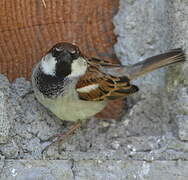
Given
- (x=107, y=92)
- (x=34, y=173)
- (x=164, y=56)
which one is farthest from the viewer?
(x=107, y=92)

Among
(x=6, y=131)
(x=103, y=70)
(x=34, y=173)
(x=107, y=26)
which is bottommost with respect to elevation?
(x=34, y=173)

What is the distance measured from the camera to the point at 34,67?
2344mm

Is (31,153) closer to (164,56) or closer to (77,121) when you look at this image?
(77,121)

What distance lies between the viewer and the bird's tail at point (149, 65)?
7.01ft

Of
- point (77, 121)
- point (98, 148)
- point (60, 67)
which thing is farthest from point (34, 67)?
point (98, 148)

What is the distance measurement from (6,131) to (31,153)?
140 millimetres

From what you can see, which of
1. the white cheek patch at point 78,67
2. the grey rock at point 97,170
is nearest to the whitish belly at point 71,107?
the white cheek patch at point 78,67

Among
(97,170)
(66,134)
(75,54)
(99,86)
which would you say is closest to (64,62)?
(75,54)

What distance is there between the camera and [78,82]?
232cm

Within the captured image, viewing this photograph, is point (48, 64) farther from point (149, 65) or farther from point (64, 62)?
point (149, 65)

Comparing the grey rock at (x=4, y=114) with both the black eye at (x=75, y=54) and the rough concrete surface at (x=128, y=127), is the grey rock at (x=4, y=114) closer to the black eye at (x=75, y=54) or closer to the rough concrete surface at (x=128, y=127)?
the rough concrete surface at (x=128, y=127)

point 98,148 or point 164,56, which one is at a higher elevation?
point 164,56

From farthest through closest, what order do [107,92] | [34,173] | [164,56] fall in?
[107,92], [164,56], [34,173]

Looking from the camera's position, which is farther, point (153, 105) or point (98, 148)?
point (153, 105)
